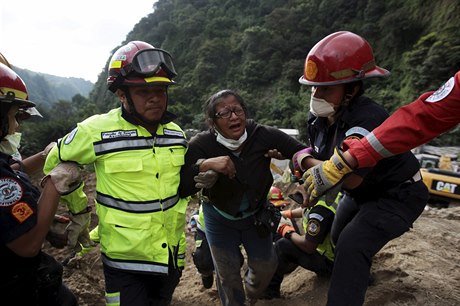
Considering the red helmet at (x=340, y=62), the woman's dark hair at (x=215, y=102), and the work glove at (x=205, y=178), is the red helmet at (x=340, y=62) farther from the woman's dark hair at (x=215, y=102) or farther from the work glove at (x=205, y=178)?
the work glove at (x=205, y=178)

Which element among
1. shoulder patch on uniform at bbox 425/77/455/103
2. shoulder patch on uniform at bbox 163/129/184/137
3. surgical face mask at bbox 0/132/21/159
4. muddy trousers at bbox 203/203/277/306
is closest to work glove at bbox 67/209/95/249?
surgical face mask at bbox 0/132/21/159

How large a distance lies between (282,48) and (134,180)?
37980 millimetres

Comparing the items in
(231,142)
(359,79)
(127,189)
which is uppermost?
(359,79)

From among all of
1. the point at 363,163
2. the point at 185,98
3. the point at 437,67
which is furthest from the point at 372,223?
the point at 185,98

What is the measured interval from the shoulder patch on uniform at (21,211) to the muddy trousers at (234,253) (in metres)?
1.65

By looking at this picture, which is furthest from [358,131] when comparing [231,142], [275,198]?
[275,198]

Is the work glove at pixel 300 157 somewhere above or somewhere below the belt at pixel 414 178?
above

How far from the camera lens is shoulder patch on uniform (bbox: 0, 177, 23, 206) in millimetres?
1612

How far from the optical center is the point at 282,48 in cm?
3738

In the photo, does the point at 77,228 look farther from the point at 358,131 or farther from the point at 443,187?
the point at 443,187

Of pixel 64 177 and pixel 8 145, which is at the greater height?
pixel 8 145

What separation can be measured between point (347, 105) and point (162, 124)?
58.9 inches

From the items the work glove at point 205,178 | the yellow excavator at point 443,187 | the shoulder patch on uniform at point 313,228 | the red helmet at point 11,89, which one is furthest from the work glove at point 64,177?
the yellow excavator at point 443,187

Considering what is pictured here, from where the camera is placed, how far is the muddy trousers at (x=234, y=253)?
296cm
